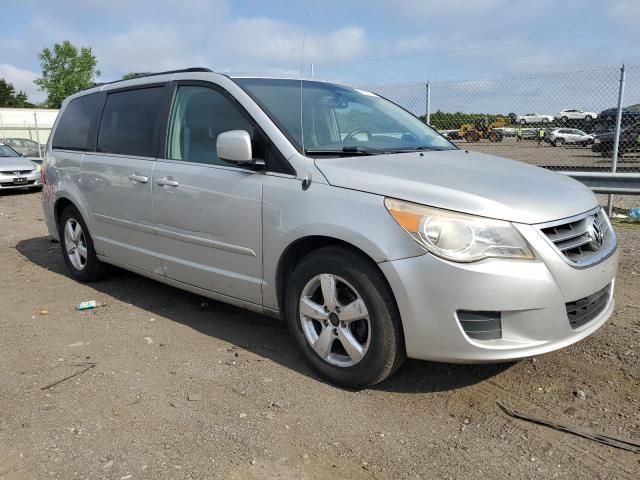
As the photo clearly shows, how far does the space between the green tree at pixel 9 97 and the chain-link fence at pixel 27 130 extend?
4655 cm

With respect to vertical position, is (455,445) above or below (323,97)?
below

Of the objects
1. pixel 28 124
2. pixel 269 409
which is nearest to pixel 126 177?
pixel 269 409

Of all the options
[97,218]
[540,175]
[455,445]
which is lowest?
[455,445]

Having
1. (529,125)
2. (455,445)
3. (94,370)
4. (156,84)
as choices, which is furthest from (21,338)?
(529,125)

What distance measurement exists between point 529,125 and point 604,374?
762 cm

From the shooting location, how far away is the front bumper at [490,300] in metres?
2.66

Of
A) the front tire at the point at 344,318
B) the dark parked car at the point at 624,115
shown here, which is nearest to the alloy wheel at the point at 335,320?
the front tire at the point at 344,318

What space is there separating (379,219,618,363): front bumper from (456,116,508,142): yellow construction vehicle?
687 cm

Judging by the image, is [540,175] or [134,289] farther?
[134,289]

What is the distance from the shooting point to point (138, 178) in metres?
4.25

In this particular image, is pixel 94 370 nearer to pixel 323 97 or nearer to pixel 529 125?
pixel 323 97

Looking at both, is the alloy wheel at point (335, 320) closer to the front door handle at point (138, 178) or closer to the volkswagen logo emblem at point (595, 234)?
the volkswagen logo emblem at point (595, 234)

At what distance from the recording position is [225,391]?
319 centimetres

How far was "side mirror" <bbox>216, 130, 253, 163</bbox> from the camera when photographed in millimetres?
3305
